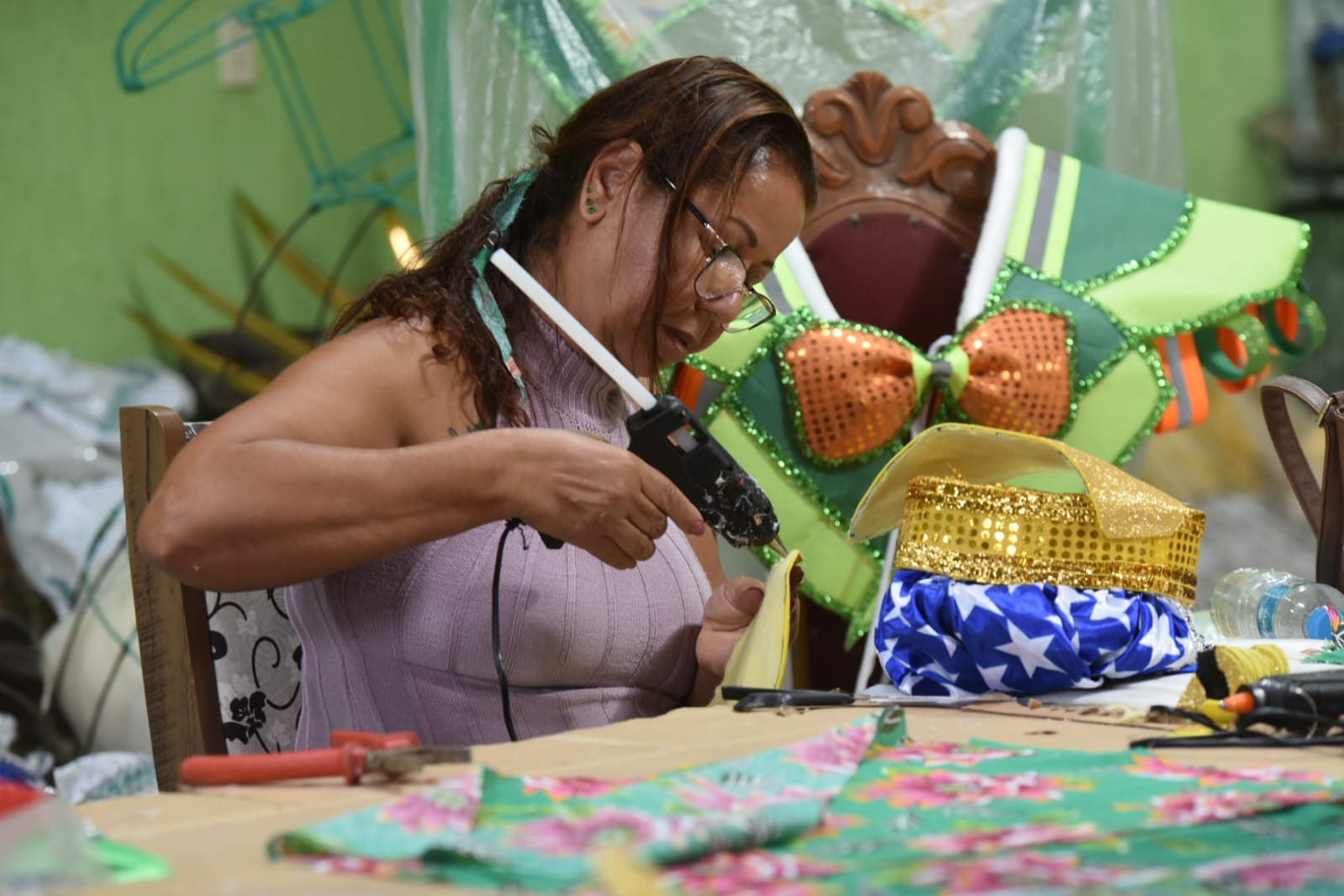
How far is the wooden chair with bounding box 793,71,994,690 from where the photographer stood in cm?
172

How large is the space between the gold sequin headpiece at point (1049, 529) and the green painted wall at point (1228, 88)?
2752 mm

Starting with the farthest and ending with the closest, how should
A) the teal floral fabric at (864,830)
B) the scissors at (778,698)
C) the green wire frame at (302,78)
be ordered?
1. the green wire frame at (302,78)
2. the scissors at (778,698)
3. the teal floral fabric at (864,830)

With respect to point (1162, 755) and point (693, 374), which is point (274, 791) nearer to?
point (1162, 755)

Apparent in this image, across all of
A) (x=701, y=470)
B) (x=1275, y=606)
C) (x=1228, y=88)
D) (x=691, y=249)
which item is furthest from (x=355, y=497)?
(x=1228, y=88)

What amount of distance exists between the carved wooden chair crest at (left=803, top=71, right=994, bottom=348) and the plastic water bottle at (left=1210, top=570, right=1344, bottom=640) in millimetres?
602

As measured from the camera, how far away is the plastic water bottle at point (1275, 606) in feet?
3.80

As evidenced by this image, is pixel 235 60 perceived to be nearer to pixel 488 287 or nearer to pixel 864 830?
pixel 488 287

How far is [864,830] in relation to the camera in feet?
1.92

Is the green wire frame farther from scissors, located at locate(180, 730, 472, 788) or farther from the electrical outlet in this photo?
scissors, located at locate(180, 730, 472, 788)

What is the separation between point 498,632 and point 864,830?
488mm

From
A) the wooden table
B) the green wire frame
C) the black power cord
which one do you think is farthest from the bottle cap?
the green wire frame

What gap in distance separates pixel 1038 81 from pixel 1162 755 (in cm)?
139

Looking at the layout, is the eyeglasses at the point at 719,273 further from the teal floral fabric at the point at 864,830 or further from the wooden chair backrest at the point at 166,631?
the teal floral fabric at the point at 864,830

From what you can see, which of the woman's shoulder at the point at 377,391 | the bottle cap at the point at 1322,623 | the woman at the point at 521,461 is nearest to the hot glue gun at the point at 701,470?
the woman at the point at 521,461
